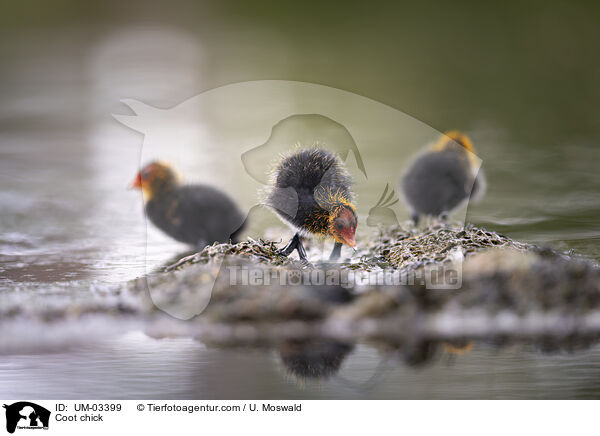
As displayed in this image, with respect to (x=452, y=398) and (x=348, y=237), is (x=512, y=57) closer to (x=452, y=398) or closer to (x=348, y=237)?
(x=348, y=237)

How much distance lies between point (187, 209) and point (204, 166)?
2.07 ft

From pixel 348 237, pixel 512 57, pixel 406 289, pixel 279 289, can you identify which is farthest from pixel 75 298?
pixel 512 57

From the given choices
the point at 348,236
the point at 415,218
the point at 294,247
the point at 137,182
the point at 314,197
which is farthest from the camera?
the point at 415,218

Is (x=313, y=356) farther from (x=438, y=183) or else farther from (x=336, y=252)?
(x=438, y=183)

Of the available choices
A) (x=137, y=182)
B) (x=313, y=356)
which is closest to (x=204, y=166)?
(x=137, y=182)

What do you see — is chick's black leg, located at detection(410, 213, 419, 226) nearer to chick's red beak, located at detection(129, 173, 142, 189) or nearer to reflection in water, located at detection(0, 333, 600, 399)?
chick's red beak, located at detection(129, 173, 142, 189)

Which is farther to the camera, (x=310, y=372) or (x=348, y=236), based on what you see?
(x=348, y=236)

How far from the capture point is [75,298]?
2.58m

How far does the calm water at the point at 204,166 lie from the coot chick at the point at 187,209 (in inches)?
4.4

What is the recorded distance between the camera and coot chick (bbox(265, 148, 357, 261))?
269 centimetres
